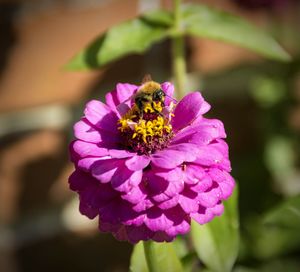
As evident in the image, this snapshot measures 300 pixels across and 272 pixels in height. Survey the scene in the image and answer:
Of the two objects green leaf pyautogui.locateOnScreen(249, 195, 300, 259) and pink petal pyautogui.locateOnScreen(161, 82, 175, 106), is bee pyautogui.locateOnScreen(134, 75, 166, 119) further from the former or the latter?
green leaf pyautogui.locateOnScreen(249, 195, 300, 259)

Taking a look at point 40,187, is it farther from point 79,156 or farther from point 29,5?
point 79,156

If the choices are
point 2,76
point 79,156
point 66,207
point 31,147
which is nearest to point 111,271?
point 66,207

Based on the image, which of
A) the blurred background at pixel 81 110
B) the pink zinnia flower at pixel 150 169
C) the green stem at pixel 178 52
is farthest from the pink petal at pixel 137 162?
the blurred background at pixel 81 110

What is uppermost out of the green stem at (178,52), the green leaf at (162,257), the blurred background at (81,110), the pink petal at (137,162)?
the pink petal at (137,162)

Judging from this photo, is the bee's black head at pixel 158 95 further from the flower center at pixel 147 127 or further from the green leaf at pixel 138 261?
the green leaf at pixel 138 261

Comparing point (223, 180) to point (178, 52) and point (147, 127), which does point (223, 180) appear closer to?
point (147, 127)
